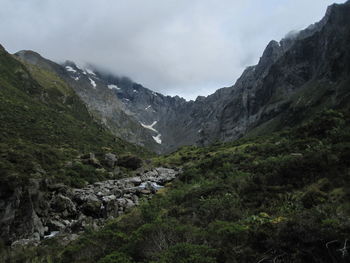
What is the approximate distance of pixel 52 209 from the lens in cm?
3247

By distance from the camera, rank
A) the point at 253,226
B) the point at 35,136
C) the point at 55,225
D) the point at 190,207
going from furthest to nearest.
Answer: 1. the point at 35,136
2. the point at 55,225
3. the point at 190,207
4. the point at 253,226

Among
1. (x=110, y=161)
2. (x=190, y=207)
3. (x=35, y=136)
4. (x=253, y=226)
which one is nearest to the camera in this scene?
(x=253, y=226)

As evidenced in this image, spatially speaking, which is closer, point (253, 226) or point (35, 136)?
point (253, 226)

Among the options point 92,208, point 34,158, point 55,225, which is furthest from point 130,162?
point 55,225

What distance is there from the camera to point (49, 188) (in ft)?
123

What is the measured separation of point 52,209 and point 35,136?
50909mm

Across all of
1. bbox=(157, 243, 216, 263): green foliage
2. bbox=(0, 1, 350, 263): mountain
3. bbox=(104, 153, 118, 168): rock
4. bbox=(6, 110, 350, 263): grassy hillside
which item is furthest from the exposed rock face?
bbox=(104, 153, 118, 168): rock

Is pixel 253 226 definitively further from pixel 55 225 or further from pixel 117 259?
pixel 55 225

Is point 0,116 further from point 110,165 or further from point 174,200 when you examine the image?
point 174,200

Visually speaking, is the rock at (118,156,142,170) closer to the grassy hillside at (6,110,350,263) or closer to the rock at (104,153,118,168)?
the rock at (104,153,118,168)

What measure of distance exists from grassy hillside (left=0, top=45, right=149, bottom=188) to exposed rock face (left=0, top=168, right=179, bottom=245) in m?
2.87

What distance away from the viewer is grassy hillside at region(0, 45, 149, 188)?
4591 centimetres

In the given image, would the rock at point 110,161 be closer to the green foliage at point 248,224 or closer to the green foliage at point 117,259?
the green foliage at point 248,224

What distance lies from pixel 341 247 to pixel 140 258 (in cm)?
749
